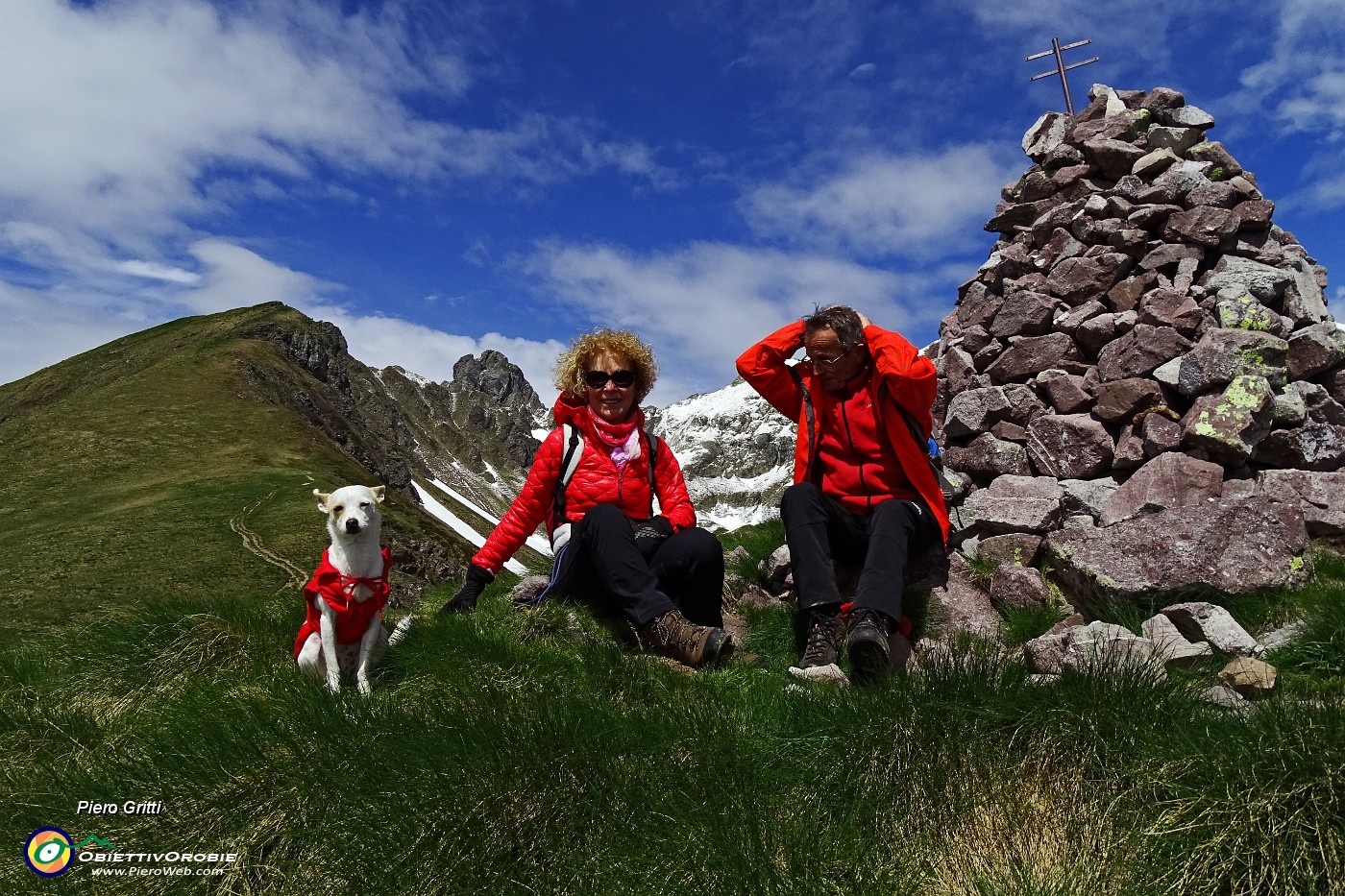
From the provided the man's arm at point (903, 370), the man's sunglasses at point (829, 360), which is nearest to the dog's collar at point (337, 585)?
the man's sunglasses at point (829, 360)

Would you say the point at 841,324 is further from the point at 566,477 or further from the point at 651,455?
the point at 566,477

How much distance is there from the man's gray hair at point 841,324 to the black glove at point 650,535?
2443 mm

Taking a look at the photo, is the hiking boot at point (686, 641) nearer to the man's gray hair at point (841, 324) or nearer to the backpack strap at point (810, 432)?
the backpack strap at point (810, 432)

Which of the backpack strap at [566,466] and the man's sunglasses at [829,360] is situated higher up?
the man's sunglasses at [829,360]

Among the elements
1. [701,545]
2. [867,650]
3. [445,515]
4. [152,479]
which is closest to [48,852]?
[701,545]

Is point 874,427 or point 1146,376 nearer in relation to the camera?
point 874,427

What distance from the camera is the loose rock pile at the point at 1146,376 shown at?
629 centimetres

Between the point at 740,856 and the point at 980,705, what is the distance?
1.66 meters

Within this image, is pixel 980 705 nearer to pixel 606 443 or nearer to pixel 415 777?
pixel 415 777

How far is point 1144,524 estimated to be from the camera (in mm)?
6344

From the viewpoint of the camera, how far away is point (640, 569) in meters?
6.48

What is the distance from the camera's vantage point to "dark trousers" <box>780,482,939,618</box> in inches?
232

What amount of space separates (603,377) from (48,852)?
5.46m

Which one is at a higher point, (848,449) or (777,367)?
(777,367)
